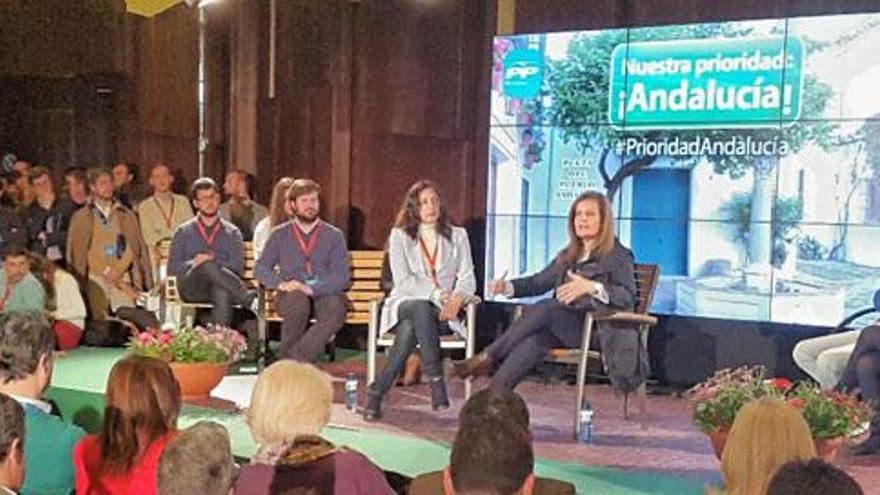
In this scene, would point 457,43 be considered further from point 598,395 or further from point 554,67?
point 598,395

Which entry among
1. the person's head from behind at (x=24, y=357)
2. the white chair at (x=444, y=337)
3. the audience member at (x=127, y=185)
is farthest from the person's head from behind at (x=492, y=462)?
the audience member at (x=127, y=185)

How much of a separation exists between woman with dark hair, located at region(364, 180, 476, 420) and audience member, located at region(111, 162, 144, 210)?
285 cm

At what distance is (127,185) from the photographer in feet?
26.1

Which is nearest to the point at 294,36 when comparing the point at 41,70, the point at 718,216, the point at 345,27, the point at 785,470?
the point at 345,27

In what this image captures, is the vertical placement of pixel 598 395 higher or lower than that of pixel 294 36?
lower

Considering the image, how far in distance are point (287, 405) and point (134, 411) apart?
499 millimetres

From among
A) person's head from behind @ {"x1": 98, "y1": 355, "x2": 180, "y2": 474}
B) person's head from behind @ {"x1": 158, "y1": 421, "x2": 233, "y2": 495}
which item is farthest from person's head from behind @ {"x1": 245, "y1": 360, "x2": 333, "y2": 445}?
person's head from behind @ {"x1": 98, "y1": 355, "x2": 180, "y2": 474}

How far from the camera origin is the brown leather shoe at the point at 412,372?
5.86 m

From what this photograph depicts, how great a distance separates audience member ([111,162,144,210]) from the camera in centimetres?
754

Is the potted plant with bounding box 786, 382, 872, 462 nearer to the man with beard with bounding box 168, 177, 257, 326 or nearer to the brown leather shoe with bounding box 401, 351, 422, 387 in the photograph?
the brown leather shoe with bounding box 401, 351, 422, 387

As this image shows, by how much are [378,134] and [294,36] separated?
0.92 metres

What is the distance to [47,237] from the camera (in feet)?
23.3

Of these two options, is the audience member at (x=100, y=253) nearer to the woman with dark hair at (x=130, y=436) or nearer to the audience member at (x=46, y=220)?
the audience member at (x=46, y=220)

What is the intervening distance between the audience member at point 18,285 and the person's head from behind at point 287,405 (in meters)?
4.01
